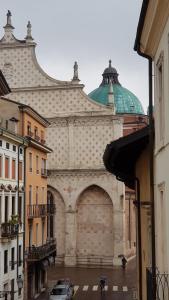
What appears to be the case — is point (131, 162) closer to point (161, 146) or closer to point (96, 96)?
point (161, 146)

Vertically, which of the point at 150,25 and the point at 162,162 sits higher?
the point at 150,25

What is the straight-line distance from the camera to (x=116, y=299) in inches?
1388

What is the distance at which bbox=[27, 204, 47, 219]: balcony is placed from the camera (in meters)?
38.6

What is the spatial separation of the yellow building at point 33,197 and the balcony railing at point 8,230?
403 cm

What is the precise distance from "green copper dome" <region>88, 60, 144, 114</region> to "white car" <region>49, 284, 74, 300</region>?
42.5 meters

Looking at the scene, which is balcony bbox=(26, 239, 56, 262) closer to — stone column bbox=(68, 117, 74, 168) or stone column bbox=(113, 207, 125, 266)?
stone column bbox=(113, 207, 125, 266)

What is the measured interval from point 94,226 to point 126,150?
4623 cm

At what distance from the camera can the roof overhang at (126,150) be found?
324 inches

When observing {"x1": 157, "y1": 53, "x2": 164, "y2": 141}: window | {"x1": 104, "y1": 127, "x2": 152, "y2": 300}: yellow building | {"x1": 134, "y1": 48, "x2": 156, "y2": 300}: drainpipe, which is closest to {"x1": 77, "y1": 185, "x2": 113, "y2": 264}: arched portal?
{"x1": 104, "y1": 127, "x2": 152, "y2": 300}: yellow building

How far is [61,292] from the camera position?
1299 inches

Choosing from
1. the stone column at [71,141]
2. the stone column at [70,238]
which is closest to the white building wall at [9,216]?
the stone column at [70,238]

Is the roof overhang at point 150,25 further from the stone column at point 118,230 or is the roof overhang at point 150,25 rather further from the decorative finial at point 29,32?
the decorative finial at point 29,32

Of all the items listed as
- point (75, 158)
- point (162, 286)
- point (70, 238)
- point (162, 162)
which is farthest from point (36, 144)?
point (162, 162)

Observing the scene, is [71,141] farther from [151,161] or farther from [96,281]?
[151,161]
